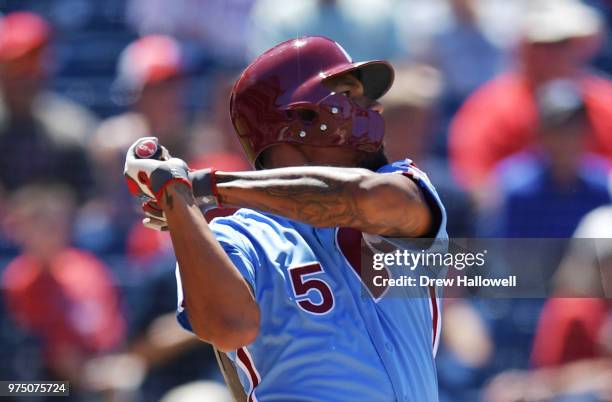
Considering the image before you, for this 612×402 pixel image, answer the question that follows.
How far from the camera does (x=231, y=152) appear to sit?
4840 millimetres

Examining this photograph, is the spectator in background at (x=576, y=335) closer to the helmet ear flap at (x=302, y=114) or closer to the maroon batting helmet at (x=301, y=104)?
the maroon batting helmet at (x=301, y=104)

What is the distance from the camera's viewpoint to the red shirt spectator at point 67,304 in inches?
173

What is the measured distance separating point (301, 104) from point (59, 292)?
224 cm

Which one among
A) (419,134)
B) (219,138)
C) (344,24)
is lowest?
(219,138)

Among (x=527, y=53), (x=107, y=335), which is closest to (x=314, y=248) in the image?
(x=107, y=335)

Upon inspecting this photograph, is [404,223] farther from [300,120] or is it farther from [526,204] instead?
[526,204]

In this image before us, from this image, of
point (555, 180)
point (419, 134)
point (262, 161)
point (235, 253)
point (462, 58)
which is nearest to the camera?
point (235, 253)

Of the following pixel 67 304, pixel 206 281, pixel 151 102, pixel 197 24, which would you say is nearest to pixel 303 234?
pixel 206 281

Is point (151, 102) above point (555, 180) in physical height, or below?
below

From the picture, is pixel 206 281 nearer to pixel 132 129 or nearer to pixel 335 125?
pixel 335 125

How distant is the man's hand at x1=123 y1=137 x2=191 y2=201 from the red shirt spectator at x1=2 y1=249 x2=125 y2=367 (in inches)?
86.9

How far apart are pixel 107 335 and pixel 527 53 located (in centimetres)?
219

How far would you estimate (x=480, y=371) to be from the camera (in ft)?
13.5

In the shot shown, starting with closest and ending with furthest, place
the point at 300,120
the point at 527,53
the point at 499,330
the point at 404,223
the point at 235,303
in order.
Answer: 1. the point at 235,303
2. the point at 404,223
3. the point at 300,120
4. the point at 499,330
5. the point at 527,53
